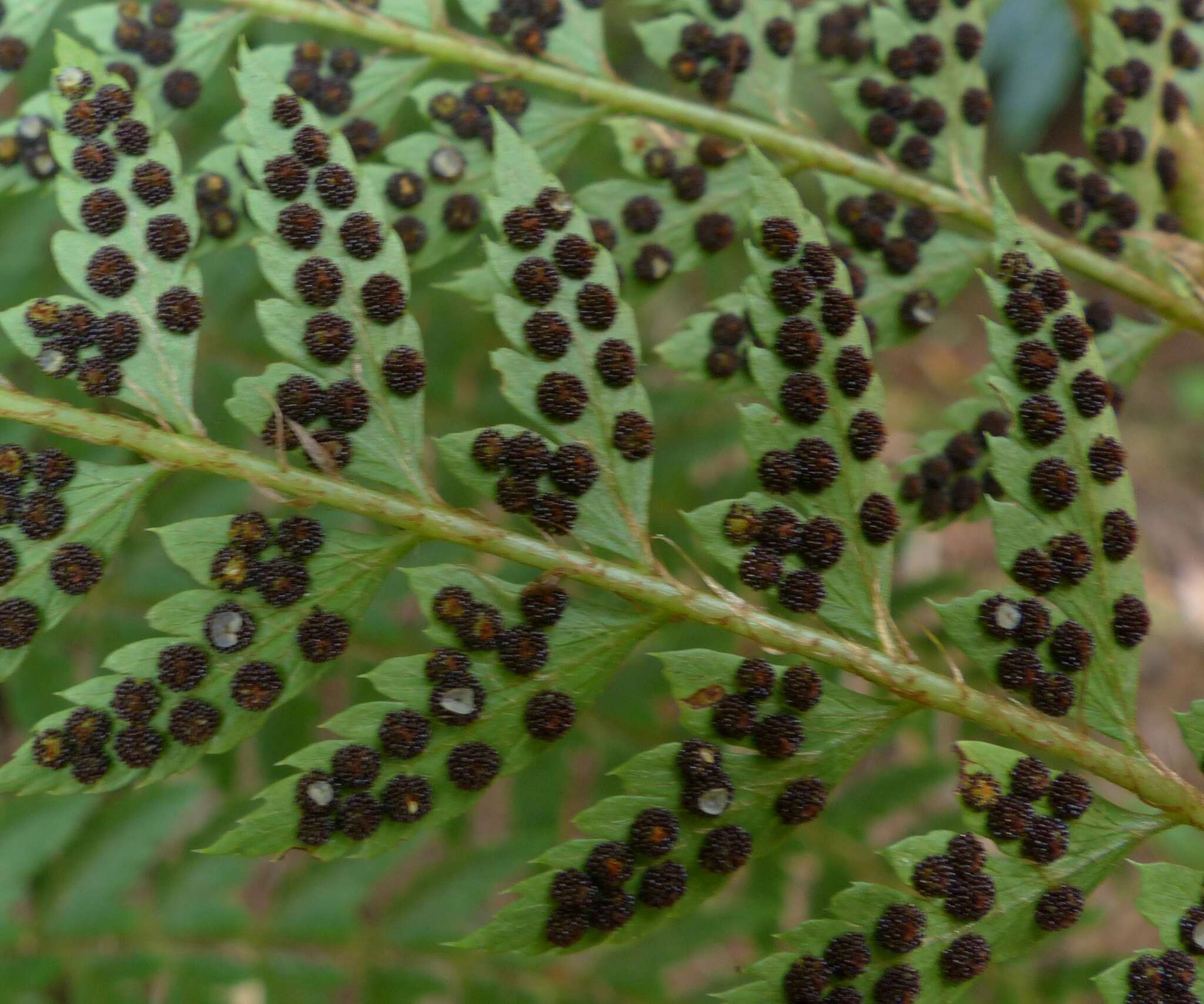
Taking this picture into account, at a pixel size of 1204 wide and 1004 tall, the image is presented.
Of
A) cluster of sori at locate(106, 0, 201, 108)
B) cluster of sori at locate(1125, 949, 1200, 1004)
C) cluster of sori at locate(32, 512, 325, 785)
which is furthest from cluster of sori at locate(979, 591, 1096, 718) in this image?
cluster of sori at locate(106, 0, 201, 108)

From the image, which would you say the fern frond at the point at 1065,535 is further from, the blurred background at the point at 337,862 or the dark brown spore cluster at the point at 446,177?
the dark brown spore cluster at the point at 446,177

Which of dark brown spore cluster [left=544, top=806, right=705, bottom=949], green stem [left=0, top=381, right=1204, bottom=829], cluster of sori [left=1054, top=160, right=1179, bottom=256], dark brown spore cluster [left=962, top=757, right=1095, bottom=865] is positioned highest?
cluster of sori [left=1054, top=160, right=1179, bottom=256]

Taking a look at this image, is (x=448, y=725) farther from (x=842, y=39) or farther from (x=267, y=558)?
(x=842, y=39)

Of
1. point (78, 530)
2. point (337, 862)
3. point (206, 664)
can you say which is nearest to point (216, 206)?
point (78, 530)

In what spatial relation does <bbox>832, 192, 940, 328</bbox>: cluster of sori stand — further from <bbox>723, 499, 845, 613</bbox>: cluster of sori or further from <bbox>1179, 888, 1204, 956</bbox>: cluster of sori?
<bbox>1179, 888, 1204, 956</bbox>: cluster of sori

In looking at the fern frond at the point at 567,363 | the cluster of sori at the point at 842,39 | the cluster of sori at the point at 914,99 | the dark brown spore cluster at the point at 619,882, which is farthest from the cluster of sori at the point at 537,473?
the cluster of sori at the point at 842,39
